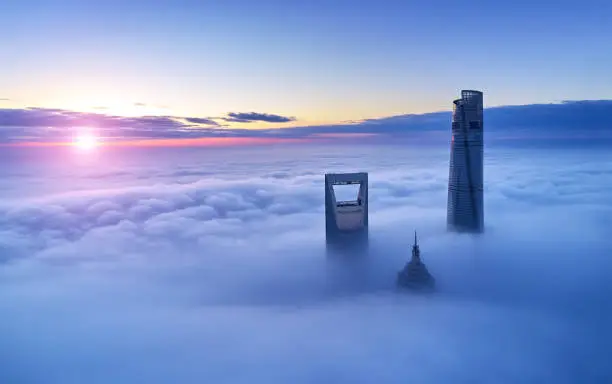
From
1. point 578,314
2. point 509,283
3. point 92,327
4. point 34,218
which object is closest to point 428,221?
point 509,283

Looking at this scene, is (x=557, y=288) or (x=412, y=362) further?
(x=557, y=288)

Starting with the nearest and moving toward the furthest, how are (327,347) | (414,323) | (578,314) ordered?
(327,347) < (414,323) < (578,314)

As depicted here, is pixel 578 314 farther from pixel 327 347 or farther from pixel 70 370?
pixel 70 370

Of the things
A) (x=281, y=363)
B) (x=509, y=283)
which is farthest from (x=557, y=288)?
(x=281, y=363)

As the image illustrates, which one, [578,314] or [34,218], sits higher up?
[34,218]

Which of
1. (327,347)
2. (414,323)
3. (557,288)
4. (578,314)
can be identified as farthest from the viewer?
(557,288)

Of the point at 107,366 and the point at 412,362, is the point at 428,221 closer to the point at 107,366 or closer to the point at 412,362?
the point at 412,362
